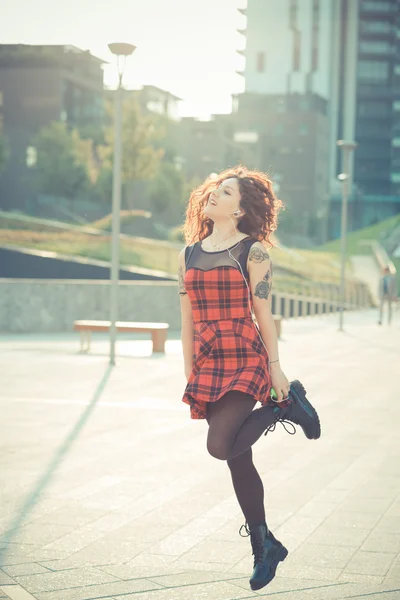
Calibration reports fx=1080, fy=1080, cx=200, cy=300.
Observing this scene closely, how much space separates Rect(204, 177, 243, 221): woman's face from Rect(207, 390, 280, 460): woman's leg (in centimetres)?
81

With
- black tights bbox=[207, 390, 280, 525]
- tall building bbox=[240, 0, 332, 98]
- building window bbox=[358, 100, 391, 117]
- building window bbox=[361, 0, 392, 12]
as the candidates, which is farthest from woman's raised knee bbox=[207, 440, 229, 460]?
building window bbox=[361, 0, 392, 12]

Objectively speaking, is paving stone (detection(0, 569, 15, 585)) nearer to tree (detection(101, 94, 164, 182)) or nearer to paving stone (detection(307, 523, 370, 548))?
paving stone (detection(307, 523, 370, 548))

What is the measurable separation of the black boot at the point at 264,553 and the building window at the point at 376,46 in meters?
113

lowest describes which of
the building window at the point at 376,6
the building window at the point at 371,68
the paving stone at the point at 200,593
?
the paving stone at the point at 200,593

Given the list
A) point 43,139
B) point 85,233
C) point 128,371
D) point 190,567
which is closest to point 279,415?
point 190,567

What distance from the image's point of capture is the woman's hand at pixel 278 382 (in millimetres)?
4656

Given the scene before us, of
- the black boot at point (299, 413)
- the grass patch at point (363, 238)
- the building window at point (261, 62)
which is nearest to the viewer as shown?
the black boot at point (299, 413)

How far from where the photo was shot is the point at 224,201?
4.80 m

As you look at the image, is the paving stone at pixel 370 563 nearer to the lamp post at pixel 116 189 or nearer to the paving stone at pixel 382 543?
the paving stone at pixel 382 543

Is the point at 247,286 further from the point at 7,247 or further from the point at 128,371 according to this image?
the point at 7,247

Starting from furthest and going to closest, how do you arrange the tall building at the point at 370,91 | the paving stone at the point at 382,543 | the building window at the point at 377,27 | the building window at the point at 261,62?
the building window at the point at 261,62 → the building window at the point at 377,27 → the tall building at the point at 370,91 → the paving stone at the point at 382,543

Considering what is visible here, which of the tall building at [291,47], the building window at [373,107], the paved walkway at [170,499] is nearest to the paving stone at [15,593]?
the paved walkway at [170,499]

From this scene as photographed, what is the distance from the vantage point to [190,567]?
16.4 ft

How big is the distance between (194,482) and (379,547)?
1968mm
